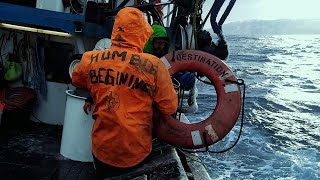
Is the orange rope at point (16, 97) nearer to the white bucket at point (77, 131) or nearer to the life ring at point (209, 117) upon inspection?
the white bucket at point (77, 131)

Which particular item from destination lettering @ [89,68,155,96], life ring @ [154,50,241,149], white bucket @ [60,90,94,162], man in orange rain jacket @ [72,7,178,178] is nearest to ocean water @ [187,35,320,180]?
white bucket @ [60,90,94,162]

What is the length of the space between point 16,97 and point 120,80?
3021 millimetres

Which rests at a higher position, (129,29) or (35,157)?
(129,29)

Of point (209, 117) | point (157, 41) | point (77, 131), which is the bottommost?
point (77, 131)

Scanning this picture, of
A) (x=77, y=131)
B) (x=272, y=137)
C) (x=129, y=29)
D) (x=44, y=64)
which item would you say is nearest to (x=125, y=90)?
(x=129, y=29)

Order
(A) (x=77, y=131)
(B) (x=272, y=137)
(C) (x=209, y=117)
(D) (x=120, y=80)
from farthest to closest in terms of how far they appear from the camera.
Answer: (B) (x=272, y=137), (A) (x=77, y=131), (C) (x=209, y=117), (D) (x=120, y=80)

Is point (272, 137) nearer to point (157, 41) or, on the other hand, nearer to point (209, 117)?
point (157, 41)

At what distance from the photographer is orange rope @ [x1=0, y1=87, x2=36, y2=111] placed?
5.16m

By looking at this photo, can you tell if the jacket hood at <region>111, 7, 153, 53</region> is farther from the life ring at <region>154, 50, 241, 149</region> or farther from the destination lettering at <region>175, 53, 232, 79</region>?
the destination lettering at <region>175, 53, 232, 79</region>

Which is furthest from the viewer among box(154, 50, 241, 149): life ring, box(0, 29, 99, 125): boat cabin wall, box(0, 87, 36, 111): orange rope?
box(0, 29, 99, 125): boat cabin wall

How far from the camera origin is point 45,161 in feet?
14.4

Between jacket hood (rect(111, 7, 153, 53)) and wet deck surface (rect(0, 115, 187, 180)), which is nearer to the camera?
jacket hood (rect(111, 7, 153, 53))

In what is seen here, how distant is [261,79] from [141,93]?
19.4 meters

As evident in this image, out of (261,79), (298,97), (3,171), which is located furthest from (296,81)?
(3,171)
